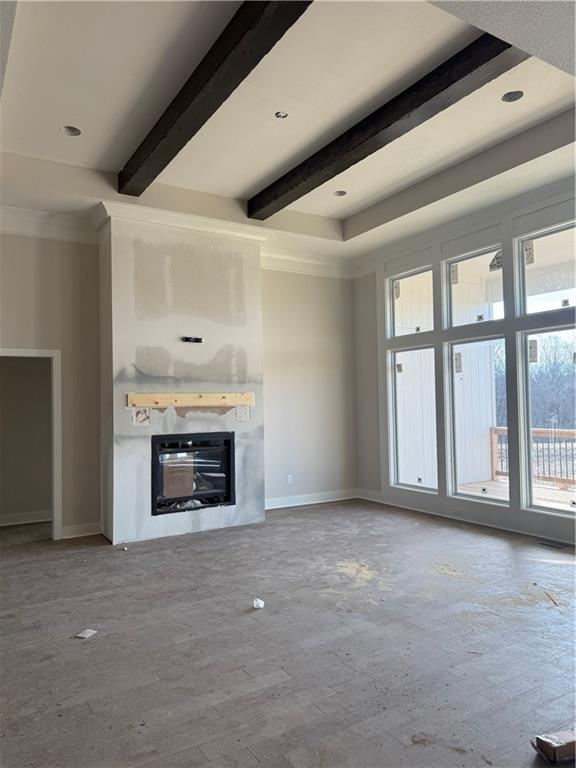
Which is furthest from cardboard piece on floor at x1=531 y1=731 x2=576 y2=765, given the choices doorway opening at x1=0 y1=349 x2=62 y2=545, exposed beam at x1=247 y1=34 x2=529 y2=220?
doorway opening at x1=0 y1=349 x2=62 y2=545

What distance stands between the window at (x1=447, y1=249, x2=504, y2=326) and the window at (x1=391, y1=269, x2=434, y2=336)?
37cm

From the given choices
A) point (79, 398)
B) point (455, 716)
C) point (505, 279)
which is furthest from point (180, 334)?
point (455, 716)

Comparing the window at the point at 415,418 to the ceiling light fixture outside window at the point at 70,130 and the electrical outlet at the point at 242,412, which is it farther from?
the ceiling light fixture outside window at the point at 70,130

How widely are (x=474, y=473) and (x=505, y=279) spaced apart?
2.25 meters

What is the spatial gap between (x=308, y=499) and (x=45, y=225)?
4.76 metres

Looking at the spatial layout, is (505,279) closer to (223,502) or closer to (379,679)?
(223,502)

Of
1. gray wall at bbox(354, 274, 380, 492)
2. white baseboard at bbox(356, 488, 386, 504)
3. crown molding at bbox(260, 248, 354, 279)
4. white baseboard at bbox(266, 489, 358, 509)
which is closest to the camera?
white baseboard at bbox(266, 489, 358, 509)

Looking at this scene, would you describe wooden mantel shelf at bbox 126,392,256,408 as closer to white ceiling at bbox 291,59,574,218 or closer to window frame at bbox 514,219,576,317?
white ceiling at bbox 291,59,574,218

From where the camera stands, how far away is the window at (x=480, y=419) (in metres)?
5.91

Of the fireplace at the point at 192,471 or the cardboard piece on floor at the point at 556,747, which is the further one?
the fireplace at the point at 192,471

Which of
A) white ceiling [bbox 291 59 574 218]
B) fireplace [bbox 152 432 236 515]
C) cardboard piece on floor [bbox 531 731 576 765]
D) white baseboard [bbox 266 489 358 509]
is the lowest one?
cardboard piece on floor [bbox 531 731 576 765]

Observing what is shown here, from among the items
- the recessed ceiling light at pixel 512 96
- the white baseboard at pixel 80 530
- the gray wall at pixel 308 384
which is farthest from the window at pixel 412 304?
the white baseboard at pixel 80 530

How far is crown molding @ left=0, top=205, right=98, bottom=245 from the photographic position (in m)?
5.68

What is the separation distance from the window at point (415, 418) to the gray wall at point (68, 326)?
3.94m
